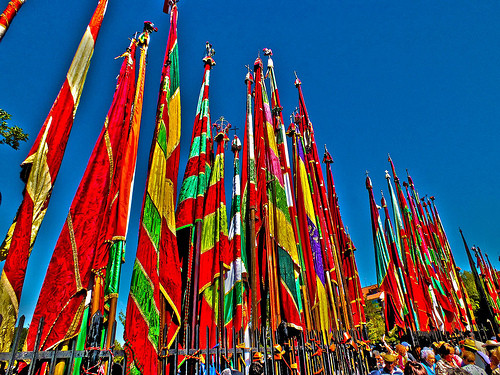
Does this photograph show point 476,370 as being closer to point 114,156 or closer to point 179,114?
point 114,156

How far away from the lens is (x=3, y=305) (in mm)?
3072

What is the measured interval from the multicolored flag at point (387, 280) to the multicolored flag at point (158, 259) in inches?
369

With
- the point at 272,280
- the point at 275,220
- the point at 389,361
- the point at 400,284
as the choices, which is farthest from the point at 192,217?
the point at 400,284

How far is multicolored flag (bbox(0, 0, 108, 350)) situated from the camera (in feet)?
10.4

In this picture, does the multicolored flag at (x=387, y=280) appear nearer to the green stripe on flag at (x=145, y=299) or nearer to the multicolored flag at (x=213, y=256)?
the multicolored flag at (x=213, y=256)

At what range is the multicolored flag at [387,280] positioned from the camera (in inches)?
460

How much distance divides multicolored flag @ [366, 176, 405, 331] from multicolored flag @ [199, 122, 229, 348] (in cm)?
769

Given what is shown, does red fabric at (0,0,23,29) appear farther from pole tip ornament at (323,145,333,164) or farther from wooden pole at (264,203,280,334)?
pole tip ornament at (323,145,333,164)

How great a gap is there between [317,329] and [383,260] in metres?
6.78

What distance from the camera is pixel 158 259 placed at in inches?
178

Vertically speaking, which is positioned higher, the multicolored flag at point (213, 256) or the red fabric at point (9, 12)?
the red fabric at point (9, 12)

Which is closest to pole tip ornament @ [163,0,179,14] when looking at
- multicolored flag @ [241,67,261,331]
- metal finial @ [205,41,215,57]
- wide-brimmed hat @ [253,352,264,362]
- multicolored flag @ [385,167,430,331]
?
metal finial @ [205,41,215,57]

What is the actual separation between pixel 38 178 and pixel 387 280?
11.8 metres

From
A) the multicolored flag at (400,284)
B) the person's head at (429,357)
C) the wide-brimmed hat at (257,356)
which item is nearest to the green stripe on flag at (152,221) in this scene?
the wide-brimmed hat at (257,356)
